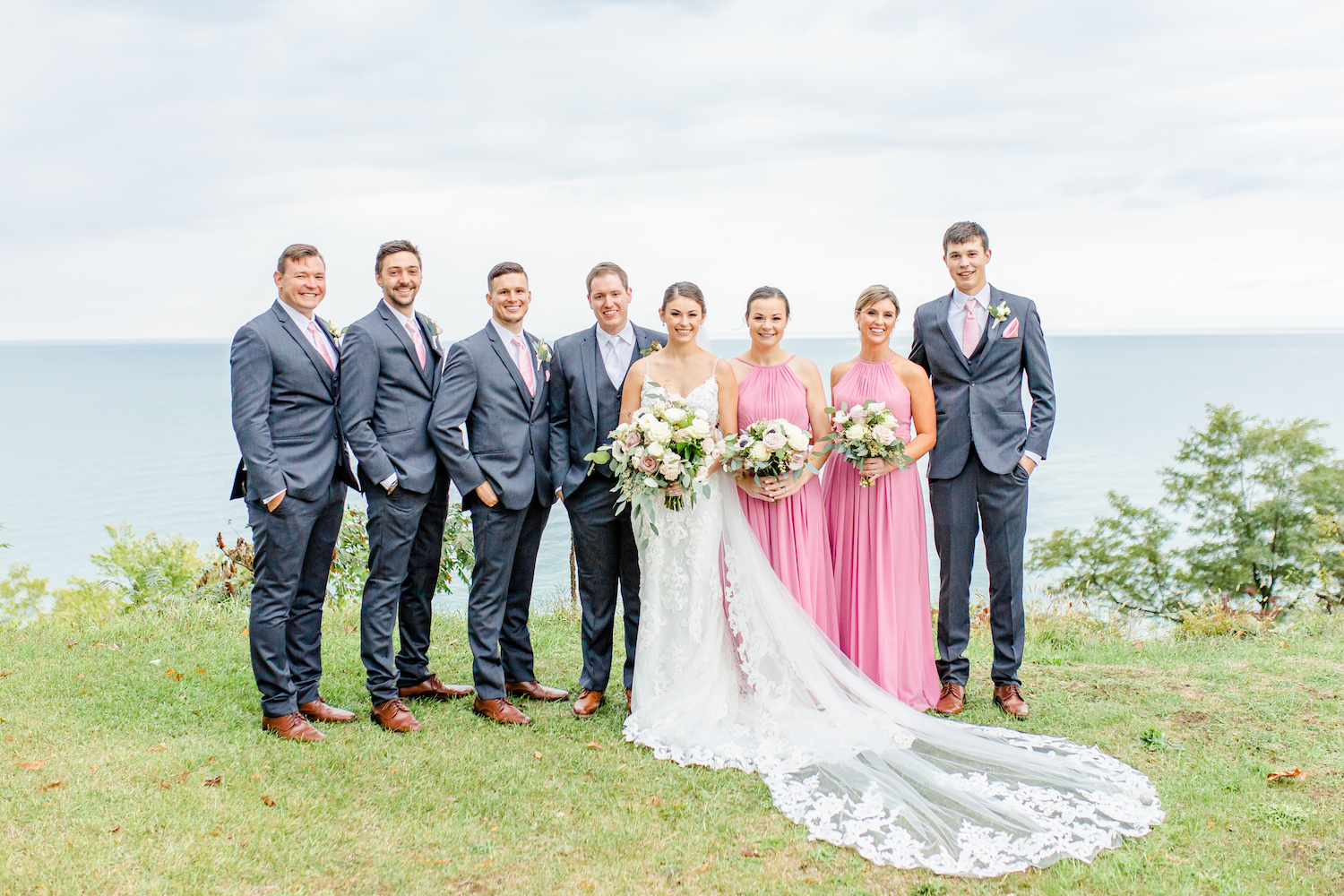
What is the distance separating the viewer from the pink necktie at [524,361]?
570 cm

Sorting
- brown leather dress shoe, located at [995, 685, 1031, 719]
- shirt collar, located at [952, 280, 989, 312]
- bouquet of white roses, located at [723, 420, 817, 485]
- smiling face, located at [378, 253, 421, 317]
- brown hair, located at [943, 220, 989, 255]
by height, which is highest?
brown hair, located at [943, 220, 989, 255]

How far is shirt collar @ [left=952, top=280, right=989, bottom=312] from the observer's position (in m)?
5.94

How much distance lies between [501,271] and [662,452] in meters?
1.59

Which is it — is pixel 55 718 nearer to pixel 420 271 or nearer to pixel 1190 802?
pixel 420 271

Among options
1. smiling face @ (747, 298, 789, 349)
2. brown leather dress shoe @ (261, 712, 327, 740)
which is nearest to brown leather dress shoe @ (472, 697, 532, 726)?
brown leather dress shoe @ (261, 712, 327, 740)

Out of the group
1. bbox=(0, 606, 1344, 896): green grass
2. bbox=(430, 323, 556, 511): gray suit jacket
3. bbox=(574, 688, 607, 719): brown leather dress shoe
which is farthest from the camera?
bbox=(574, 688, 607, 719): brown leather dress shoe

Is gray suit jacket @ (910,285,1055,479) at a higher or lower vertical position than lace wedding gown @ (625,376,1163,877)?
higher

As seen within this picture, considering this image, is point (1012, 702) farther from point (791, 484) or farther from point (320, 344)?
point (320, 344)

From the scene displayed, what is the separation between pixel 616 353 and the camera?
584 centimetres

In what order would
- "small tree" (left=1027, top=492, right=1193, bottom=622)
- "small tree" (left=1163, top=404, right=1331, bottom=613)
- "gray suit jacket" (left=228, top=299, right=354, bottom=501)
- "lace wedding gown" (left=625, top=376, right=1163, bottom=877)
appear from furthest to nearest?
"small tree" (left=1027, top=492, right=1193, bottom=622) → "small tree" (left=1163, top=404, right=1331, bottom=613) → "gray suit jacket" (left=228, top=299, right=354, bottom=501) → "lace wedding gown" (left=625, top=376, right=1163, bottom=877)

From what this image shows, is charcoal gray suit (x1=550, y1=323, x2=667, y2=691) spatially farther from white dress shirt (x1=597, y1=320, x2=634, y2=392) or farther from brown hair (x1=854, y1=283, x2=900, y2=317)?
brown hair (x1=854, y1=283, x2=900, y2=317)

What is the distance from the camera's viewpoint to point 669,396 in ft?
17.7

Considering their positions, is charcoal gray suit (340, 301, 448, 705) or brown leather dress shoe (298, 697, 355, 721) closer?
charcoal gray suit (340, 301, 448, 705)

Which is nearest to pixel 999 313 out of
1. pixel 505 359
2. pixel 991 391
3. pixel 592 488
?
pixel 991 391
